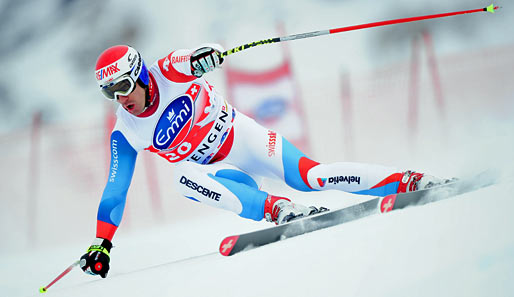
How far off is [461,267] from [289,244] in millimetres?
705

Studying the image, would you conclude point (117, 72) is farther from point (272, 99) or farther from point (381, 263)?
point (272, 99)

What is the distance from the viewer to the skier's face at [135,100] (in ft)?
9.53

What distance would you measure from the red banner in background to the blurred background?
0.01 meters

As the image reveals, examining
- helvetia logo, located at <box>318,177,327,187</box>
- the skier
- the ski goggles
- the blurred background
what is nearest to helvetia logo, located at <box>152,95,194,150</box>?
the skier

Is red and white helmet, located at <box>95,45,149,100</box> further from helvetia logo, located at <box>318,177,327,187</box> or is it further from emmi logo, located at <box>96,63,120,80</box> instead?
helvetia logo, located at <box>318,177,327,187</box>

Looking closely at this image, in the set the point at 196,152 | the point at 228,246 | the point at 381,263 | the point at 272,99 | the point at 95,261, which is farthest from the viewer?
the point at 272,99

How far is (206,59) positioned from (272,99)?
2552 mm

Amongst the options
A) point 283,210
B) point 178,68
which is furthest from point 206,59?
point 283,210

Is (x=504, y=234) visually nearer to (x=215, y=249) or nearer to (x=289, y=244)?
(x=289, y=244)

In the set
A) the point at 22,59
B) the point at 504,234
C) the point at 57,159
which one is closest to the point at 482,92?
the point at 504,234

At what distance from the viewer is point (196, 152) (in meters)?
3.18

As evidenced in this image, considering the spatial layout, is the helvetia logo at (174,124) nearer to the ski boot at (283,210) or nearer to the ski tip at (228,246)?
the ski boot at (283,210)

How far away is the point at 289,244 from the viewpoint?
2.38m

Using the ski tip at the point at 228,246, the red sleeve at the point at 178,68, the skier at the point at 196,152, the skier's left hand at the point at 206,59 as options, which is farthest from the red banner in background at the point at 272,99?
the ski tip at the point at 228,246
